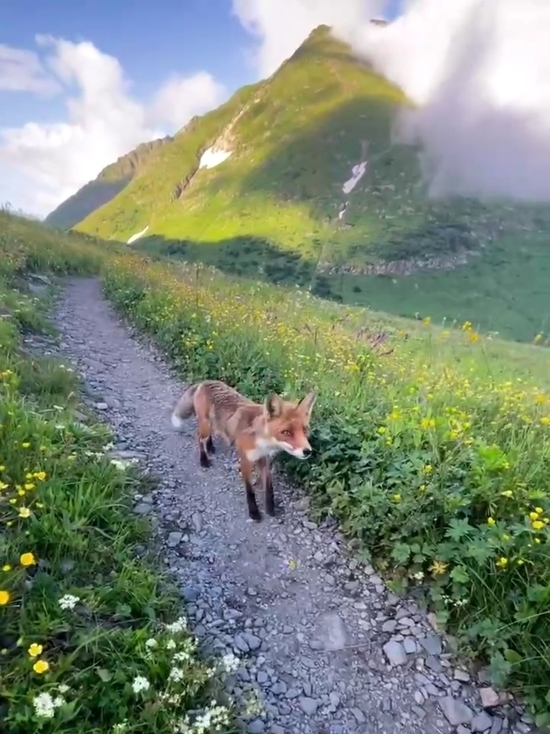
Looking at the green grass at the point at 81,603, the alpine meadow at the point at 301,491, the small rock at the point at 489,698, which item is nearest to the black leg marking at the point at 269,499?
the alpine meadow at the point at 301,491

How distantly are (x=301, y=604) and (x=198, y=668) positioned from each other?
60.0 inches

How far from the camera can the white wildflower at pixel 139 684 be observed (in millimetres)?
3268

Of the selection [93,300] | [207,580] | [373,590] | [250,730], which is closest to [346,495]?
[373,590]

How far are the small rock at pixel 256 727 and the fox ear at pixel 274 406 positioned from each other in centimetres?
297

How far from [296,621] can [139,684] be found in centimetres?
182

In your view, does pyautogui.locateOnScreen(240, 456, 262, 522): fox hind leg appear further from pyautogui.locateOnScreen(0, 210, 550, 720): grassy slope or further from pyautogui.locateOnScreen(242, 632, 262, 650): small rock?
pyautogui.locateOnScreen(242, 632, 262, 650): small rock

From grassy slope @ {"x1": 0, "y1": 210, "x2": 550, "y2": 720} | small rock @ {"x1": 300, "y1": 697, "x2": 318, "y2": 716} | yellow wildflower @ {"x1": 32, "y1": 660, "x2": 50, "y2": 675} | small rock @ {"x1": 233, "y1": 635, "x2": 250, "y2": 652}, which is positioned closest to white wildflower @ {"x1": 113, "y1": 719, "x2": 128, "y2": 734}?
yellow wildflower @ {"x1": 32, "y1": 660, "x2": 50, "y2": 675}

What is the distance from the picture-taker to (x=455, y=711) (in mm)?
3977

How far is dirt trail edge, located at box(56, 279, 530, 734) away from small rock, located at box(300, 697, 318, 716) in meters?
0.01

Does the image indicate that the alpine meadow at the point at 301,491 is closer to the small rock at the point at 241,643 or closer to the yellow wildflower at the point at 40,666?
the yellow wildflower at the point at 40,666

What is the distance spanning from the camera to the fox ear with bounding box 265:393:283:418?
572 centimetres

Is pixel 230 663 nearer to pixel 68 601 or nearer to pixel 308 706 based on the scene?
pixel 308 706

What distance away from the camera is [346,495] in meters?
5.69

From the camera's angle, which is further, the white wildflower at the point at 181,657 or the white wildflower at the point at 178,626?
the white wildflower at the point at 178,626
